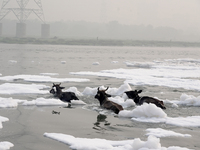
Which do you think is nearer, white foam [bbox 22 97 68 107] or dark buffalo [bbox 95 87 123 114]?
dark buffalo [bbox 95 87 123 114]

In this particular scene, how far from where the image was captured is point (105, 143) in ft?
26.3

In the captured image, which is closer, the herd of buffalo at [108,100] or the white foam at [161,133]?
the white foam at [161,133]

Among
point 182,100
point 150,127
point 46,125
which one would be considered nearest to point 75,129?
point 46,125

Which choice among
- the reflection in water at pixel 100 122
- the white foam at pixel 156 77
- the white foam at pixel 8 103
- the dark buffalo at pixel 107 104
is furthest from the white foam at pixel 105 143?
the white foam at pixel 156 77

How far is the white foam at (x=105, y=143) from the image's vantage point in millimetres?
7406

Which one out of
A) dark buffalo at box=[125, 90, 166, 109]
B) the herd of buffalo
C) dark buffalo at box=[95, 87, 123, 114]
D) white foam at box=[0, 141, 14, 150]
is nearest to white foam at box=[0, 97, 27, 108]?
the herd of buffalo

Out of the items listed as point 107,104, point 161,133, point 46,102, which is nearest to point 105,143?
point 161,133

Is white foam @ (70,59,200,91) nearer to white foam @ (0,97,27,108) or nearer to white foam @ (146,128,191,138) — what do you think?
white foam @ (0,97,27,108)

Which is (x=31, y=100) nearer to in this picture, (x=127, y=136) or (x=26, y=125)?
(x=26, y=125)

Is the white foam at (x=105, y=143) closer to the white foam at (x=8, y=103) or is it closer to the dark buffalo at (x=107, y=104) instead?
the dark buffalo at (x=107, y=104)

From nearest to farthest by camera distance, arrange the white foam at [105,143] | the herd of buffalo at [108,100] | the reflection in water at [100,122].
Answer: the white foam at [105,143], the reflection in water at [100,122], the herd of buffalo at [108,100]

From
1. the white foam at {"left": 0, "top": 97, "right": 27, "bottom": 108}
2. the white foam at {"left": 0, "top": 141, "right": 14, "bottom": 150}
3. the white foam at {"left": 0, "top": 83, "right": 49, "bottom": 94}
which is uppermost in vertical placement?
the white foam at {"left": 0, "top": 83, "right": 49, "bottom": 94}

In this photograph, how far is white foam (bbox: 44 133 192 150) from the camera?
7.41 meters

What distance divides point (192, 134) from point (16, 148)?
475cm
